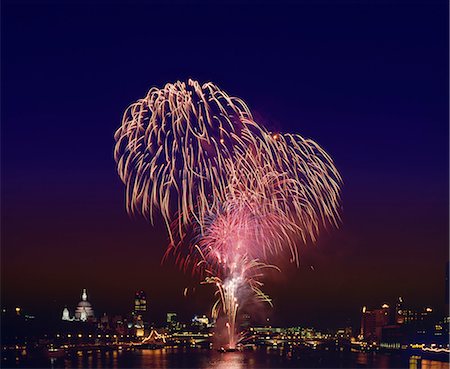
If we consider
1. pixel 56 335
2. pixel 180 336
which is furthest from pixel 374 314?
pixel 56 335

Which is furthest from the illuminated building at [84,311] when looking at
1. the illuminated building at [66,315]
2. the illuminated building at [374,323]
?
the illuminated building at [374,323]

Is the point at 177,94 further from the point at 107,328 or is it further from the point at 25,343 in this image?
the point at 107,328

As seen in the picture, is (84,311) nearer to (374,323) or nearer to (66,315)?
(66,315)

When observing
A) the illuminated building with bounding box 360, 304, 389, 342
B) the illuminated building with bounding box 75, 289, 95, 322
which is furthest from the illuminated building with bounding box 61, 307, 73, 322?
the illuminated building with bounding box 360, 304, 389, 342

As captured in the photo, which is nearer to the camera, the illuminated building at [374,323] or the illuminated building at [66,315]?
the illuminated building at [374,323]

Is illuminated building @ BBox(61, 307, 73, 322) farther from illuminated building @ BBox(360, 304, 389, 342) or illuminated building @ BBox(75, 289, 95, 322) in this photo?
illuminated building @ BBox(360, 304, 389, 342)

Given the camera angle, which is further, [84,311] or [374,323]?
[84,311]

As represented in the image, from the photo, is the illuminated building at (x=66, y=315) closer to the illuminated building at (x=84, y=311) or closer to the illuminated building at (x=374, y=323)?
the illuminated building at (x=84, y=311)

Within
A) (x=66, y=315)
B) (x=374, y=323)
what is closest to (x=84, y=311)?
(x=66, y=315)
